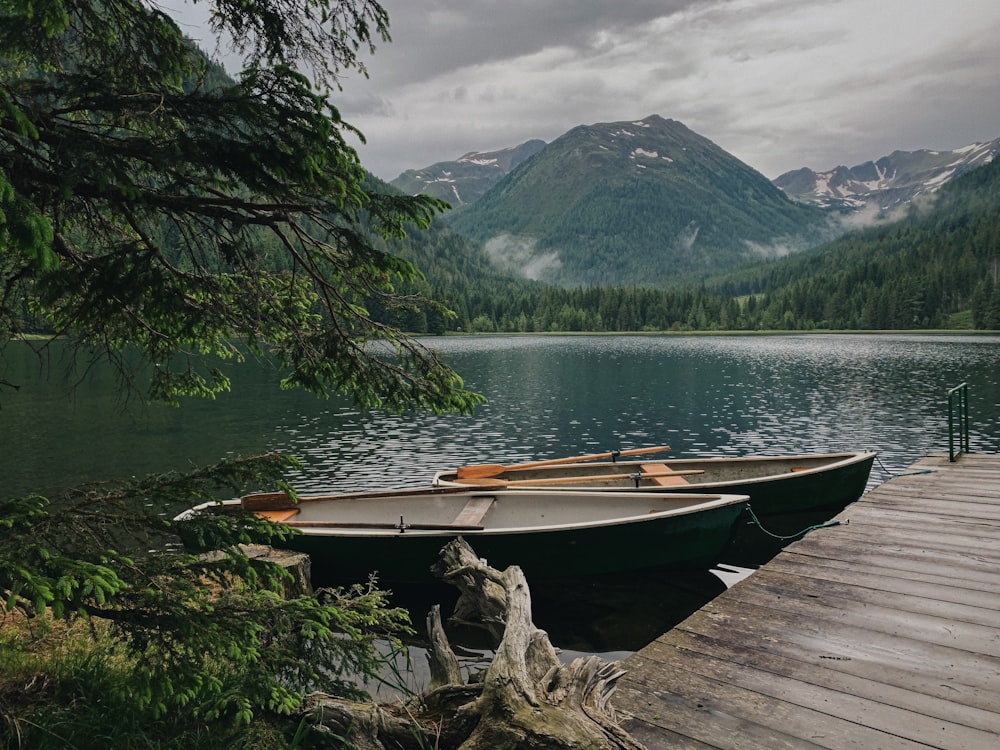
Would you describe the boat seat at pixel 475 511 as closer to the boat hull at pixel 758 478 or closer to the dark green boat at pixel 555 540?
the dark green boat at pixel 555 540

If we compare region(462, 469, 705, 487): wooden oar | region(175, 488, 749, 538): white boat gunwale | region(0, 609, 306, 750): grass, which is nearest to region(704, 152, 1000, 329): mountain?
region(462, 469, 705, 487): wooden oar

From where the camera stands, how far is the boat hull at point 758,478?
12477 mm

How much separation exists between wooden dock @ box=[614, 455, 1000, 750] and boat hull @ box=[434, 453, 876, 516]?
14.7 feet

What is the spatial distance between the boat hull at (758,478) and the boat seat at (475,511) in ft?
1.92

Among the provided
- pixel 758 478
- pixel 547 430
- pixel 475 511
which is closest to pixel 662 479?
pixel 758 478

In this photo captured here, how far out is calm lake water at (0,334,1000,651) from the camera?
10578mm

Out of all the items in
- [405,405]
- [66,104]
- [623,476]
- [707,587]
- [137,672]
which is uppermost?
[66,104]

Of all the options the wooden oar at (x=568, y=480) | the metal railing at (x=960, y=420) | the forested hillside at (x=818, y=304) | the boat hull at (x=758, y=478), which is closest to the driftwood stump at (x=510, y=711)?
the wooden oar at (x=568, y=480)

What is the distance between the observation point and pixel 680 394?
130 feet

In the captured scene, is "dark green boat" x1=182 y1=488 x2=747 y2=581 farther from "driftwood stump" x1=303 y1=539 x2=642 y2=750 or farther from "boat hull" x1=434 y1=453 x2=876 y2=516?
"driftwood stump" x1=303 y1=539 x2=642 y2=750

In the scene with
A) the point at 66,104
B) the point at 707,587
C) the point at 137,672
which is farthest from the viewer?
the point at 707,587

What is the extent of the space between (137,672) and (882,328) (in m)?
159

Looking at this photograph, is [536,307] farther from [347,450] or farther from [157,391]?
[157,391]

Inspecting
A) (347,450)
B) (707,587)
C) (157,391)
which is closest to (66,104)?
(157,391)
